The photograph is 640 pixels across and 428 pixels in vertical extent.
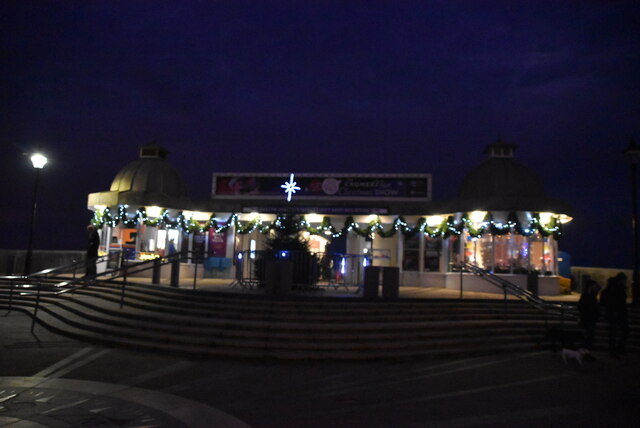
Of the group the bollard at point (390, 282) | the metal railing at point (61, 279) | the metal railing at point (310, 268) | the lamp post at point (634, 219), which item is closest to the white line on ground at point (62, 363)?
the metal railing at point (61, 279)

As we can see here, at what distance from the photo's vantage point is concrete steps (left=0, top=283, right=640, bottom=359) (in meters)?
9.39

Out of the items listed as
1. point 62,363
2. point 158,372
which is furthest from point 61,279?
point 158,372

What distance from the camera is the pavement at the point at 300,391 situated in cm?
553

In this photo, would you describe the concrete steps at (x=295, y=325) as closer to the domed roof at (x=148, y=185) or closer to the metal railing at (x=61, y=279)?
the metal railing at (x=61, y=279)

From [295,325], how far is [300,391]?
3.26m

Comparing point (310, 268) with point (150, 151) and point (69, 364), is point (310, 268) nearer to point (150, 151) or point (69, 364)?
point (69, 364)

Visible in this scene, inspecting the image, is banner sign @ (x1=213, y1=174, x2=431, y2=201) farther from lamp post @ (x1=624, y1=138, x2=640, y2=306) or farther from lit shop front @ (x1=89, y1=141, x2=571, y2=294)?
lamp post @ (x1=624, y1=138, x2=640, y2=306)

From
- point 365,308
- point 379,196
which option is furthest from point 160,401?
point 379,196

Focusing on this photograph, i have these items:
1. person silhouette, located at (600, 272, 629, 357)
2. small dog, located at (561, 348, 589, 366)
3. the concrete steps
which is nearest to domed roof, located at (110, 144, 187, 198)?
the concrete steps

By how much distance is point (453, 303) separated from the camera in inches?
495

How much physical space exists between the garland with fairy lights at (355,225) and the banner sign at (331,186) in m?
1.66

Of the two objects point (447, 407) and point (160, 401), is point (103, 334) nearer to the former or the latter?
point (160, 401)

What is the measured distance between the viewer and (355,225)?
66.9ft

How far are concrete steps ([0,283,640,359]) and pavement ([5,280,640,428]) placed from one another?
44 centimetres
